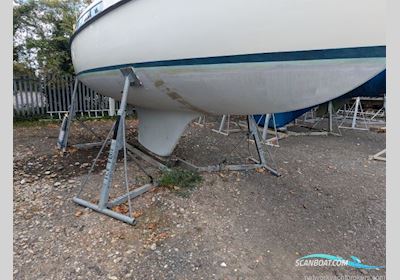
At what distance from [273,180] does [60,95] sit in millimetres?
7249

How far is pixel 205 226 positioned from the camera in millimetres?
2623

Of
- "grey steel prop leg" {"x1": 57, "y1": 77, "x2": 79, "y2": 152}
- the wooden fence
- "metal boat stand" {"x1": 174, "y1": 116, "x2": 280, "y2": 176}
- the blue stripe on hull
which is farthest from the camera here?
the wooden fence

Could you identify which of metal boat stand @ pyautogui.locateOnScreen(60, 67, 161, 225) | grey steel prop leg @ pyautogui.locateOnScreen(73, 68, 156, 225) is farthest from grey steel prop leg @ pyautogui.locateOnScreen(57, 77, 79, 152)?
grey steel prop leg @ pyautogui.locateOnScreen(73, 68, 156, 225)

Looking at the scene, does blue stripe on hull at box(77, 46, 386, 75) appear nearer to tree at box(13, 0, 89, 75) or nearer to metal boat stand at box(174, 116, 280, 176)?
metal boat stand at box(174, 116, 280, 176)

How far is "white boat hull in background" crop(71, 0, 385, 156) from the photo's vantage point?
1.87 meters

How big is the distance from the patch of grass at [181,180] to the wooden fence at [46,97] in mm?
5257

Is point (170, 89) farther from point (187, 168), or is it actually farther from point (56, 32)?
point (56, 32)

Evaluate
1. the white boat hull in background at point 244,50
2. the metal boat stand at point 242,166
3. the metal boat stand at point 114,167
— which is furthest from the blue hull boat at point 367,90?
the metal boat stand at point 114,167

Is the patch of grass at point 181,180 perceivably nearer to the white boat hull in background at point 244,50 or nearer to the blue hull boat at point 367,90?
the white boat hull in background at point 244,50

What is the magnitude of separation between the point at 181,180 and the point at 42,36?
8910mm

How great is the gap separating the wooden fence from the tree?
0.84 meters

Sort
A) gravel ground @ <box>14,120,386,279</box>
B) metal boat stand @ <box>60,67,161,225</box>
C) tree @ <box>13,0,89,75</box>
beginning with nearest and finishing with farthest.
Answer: gravel ground @ <box>14,120,386,279</box>
metal boat stand @ <box>60,67,161,225</box>
tree @ <box>13,0,89,75</box>

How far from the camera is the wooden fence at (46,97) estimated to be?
7.96m

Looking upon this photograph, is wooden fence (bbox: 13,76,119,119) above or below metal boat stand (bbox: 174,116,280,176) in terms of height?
above
